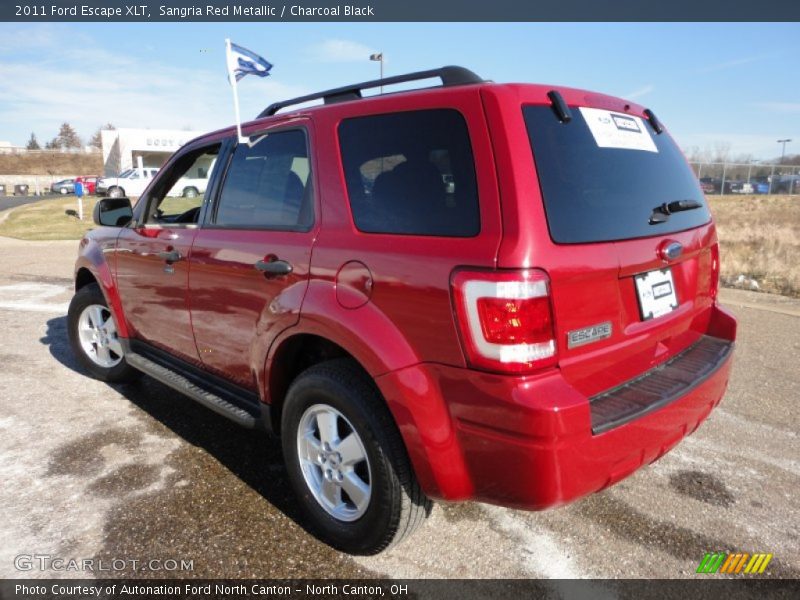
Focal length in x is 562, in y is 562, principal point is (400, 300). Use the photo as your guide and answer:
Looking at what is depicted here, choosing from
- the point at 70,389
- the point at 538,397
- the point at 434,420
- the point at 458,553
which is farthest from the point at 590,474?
the point at 70,389

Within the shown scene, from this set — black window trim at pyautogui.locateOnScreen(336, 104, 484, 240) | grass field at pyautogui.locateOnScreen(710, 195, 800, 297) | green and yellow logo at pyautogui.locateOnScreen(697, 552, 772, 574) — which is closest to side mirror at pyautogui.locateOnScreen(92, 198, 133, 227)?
black window trim at pyautogui.locateOnScreen(336, 104, 484, 240)

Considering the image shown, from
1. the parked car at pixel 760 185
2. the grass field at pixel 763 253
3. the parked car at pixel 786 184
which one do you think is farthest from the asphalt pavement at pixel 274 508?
the parked car at pixel 786 184

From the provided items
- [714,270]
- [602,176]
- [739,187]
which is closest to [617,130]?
[602,176]

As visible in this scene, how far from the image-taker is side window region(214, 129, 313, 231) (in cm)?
262

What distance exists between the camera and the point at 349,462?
7.72 ft

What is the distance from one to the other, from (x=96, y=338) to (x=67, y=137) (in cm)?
12687

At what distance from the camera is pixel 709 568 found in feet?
7.77

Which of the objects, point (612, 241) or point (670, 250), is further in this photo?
point (670, 250)

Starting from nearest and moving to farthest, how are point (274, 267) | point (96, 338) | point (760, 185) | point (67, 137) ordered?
point (274, 267), point (96, 338), point (760, 185), point (67, 137)

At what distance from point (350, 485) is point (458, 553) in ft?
1.88

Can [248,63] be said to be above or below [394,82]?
above

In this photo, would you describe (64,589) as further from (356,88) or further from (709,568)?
(709,568)

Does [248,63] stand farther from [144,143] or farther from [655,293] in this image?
[144,143]
